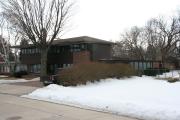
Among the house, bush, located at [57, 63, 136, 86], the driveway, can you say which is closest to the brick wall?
the house

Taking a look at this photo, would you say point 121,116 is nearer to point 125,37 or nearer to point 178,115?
point 178,115

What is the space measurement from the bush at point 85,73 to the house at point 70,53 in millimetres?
9676

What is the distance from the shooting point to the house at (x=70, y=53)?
4481 centimetres

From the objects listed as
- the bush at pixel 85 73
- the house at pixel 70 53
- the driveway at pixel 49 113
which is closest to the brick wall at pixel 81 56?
the house at pixel 70 53

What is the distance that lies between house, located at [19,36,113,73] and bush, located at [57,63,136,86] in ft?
31.7

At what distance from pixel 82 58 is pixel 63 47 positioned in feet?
15.1

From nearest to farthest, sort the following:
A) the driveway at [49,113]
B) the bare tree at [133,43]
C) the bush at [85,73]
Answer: the driveway at [49,113] < the bush at [85,73] < the bare tree at [133,43]

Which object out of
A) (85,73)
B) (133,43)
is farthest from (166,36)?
(85,73)

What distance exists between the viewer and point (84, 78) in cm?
2805

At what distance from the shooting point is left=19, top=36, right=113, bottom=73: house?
44812mm

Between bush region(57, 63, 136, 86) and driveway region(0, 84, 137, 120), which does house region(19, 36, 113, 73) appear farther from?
driveway region(0, 84, 137, 120)

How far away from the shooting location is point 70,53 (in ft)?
153

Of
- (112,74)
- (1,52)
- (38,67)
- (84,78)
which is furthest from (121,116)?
(1,52)

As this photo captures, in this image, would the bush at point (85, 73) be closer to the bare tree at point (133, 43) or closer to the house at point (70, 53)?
the house at point (70, 53)
